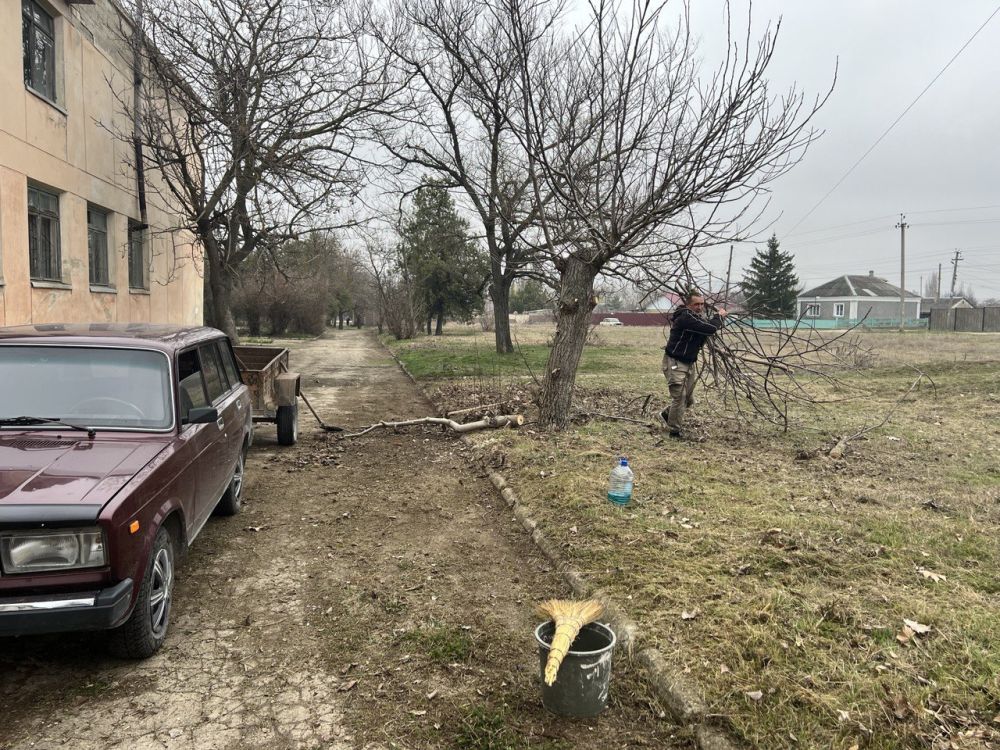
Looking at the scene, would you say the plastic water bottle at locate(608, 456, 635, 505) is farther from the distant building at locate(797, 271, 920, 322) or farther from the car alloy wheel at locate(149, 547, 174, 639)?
the distant building at locate(797, 271, 920, 322)

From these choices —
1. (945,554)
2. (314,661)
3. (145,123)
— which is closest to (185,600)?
(314,661)

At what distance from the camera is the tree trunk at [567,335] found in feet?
29.6

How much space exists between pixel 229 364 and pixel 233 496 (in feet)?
4.41

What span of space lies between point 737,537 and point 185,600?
4.09 m

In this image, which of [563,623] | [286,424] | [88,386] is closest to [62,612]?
[88,386]

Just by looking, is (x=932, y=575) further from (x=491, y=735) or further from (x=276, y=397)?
(x=276, y=397)

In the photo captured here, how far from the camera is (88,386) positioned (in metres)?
4.51

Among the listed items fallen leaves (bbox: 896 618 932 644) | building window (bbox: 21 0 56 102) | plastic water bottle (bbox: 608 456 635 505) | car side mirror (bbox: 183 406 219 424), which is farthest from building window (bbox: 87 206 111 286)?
fallen leaves (bbox: 896 618 932 644)

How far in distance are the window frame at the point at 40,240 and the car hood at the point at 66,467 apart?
9962mm

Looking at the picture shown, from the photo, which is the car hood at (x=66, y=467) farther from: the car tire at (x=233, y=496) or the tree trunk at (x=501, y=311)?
the tree trunk at (x=501, y=311)

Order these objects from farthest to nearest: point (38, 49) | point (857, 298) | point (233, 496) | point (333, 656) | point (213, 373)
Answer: point (857, 298), point (38, 49), point (233, 496), point (213, 373), point (333, 656)

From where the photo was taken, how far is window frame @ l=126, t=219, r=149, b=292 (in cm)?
1692

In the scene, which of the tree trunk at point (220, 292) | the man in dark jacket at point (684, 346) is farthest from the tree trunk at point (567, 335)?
the tree trunk at point (220, 292)

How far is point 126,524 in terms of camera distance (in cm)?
336
